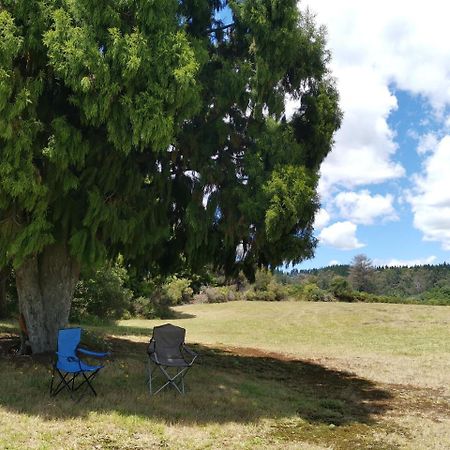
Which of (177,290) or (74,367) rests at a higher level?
(177,290)

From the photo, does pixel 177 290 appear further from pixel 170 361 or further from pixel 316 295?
pixel 170 361

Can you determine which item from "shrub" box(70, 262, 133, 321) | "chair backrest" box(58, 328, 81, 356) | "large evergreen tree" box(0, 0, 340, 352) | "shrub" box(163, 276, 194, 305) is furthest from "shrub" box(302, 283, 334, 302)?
"chair backrest" box(58, 328, 81, 356)

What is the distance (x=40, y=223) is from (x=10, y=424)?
268 centimetres

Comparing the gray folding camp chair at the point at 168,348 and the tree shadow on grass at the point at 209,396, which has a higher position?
the gray folding camp chair at the point at 168,348

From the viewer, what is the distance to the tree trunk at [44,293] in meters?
8.53

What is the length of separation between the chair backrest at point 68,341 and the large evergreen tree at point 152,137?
3.50 feet

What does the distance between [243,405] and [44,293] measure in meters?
4.20

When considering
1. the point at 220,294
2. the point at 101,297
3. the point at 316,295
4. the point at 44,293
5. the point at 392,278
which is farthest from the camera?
the point at 392,278

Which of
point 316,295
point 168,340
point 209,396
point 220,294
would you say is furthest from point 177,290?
point 209,396

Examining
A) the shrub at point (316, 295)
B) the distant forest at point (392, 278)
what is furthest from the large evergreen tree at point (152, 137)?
the distant forest at point (392, 278)

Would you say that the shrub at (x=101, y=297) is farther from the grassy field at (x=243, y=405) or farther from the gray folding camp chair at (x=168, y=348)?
the gray folding camp chair at (x=168, y=348)

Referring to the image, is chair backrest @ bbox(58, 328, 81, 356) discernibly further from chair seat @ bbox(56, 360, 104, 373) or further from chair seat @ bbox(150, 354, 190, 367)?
chair seat @ bbox(150, 354, 190, 367)

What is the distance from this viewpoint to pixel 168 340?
756 centimetres

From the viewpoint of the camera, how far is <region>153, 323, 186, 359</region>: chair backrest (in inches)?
292
